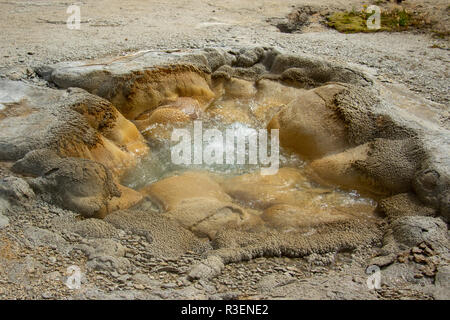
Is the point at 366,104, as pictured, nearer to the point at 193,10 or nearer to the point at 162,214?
the point at 162,214

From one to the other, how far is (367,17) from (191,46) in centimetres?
347

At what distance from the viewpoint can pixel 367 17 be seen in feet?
23.0

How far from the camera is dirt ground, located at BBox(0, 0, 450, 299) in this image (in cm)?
219

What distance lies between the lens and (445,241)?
8.32 ft

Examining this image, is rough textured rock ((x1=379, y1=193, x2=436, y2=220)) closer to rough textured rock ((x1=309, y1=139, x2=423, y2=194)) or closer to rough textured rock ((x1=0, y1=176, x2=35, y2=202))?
rough textured rock ((x1=309, y1=139, x2=423, y2=194))

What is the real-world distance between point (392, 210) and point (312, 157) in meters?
1.01

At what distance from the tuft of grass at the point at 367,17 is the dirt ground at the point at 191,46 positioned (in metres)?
0.23

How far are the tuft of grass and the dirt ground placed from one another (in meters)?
0.23

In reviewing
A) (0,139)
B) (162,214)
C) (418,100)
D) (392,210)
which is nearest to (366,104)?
(418,100)

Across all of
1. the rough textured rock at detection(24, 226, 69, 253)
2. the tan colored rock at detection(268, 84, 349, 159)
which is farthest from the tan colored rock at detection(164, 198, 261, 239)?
the tan colored rock at detection(268, 84, 349, 159)

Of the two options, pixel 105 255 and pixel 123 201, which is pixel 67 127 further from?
pixel 105 255

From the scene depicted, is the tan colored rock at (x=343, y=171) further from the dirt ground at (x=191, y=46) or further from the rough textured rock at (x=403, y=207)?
the dirt ground at (x=191, y=46)

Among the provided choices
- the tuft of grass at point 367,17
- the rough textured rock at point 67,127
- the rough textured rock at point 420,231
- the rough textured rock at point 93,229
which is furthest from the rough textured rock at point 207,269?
the tuft of grass at point 367,17

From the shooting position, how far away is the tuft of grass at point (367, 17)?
650cm
